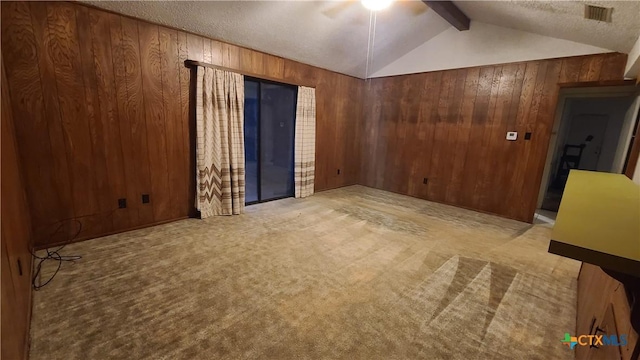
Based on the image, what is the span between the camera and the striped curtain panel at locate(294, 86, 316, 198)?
4.34 m

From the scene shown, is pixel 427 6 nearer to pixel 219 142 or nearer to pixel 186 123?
pixel 219 142

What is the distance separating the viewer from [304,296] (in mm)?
1955

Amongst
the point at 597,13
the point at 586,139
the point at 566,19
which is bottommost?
the point at 586,139

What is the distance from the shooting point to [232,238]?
2863 mm

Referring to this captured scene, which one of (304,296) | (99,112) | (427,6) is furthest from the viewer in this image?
(427,6)

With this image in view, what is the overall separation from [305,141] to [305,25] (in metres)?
1.72

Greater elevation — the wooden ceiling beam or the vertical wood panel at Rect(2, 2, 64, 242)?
the wooden ceiling beam

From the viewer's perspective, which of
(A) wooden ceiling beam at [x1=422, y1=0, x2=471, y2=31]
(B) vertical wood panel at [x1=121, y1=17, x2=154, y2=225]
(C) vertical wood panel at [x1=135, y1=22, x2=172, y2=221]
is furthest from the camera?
(A) wooden ceiling beam at [x1=422, y1=0, x2=471, y2=31]

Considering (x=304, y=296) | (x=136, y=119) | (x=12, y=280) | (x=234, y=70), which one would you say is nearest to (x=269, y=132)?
(x=234, y=70)

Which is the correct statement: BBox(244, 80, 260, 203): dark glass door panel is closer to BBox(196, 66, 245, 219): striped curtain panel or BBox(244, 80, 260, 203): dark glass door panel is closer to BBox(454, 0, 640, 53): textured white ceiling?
BBox(196, 66, 245, 219): striped curtain panel

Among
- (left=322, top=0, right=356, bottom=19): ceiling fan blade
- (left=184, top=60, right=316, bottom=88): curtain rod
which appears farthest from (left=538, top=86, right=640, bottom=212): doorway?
(left=184, top=60, right=316, bottom=88): curtain rod

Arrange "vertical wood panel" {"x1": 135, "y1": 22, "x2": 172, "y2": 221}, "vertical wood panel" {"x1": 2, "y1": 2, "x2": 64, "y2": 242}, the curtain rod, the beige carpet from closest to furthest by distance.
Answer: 1. the beige carpet
2. "vertical wood panel" {"x1": 2, "y1": 2, "x2": 64, "y2": 242}
3. "vertical wood panel" {"x1": 135, "y1": 22, "x2": 172, "y2": 221}
4. the curtain rod

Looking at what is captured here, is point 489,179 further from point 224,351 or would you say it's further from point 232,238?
point 224,351

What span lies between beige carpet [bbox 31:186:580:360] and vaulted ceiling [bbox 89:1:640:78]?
7.41ft
